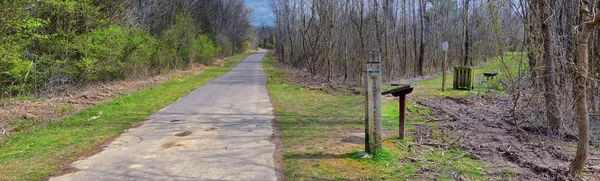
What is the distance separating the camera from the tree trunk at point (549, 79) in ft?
19.3

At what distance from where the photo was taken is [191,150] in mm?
5371

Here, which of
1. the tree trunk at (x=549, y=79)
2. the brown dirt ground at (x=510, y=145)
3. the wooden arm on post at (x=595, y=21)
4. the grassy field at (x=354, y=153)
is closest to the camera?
the wooden arm on post at (x=595, y=21)

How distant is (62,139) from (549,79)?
8019 millimetres

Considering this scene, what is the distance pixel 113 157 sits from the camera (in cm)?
504

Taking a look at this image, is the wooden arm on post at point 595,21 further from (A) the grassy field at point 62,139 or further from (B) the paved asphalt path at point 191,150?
(A) the grassy field at point 62,139

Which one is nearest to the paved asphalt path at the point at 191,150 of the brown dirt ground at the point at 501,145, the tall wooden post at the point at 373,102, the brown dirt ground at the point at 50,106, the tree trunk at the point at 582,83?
the brown dirt ground at the point at 501,145

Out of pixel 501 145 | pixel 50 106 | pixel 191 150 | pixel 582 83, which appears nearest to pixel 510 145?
pixel 501 145

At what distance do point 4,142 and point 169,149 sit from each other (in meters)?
3.04

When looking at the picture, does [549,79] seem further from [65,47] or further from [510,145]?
[65,47]

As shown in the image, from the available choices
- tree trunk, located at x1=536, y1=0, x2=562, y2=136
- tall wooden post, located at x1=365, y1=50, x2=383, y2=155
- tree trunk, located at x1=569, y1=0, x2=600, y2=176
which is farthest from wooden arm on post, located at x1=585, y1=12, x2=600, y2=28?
tree trunk, located at x1=536, y1=0, x2=562, y2=136

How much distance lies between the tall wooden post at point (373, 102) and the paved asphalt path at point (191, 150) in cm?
126

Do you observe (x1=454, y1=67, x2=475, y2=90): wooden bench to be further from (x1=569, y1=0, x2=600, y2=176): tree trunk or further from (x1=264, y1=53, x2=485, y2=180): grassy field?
(x1=569, y1=0, x2=600, y2=176): tree trunk

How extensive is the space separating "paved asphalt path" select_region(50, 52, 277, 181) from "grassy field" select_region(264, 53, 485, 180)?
382 mm

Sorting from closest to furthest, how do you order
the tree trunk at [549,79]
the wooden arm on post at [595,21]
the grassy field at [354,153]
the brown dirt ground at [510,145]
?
the wooden arm on post at [595,21], the grassy field at [354,153], the brown dirt ground at [510,145], the tree trunk at [549,79]
